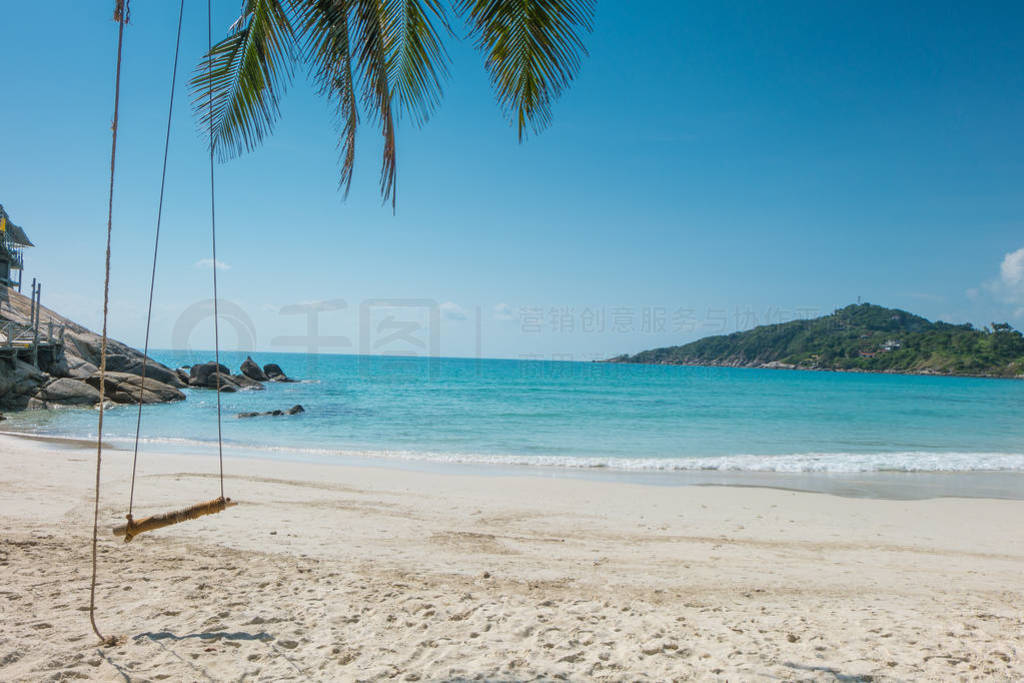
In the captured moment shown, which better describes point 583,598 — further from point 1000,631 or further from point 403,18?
point 403,18

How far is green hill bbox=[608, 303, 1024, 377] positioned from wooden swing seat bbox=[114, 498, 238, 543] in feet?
402

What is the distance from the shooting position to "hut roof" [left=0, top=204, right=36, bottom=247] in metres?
35.8

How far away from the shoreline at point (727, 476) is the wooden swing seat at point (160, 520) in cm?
872

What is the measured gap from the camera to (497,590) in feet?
16.7

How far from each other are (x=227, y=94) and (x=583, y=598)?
5.11 metres

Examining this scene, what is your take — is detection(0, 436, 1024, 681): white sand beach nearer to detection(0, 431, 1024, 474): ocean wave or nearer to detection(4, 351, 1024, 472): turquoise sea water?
detection(0, 431, 1024, 474): ocean wave

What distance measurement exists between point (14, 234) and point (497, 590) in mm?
46669

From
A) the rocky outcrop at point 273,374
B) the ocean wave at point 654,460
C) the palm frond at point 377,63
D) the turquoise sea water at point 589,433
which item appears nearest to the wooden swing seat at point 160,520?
the palm frond at point 377,63

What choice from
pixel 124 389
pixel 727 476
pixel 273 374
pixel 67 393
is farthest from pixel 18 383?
pixel 273 374

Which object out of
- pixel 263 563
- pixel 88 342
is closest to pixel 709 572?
pixel 263 563

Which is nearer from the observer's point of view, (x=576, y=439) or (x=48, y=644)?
(x=48, y=644)

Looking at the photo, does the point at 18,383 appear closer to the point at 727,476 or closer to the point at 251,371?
the point at 727,476

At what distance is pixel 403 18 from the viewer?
4.46 meters

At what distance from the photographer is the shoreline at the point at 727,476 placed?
38.3 ft
